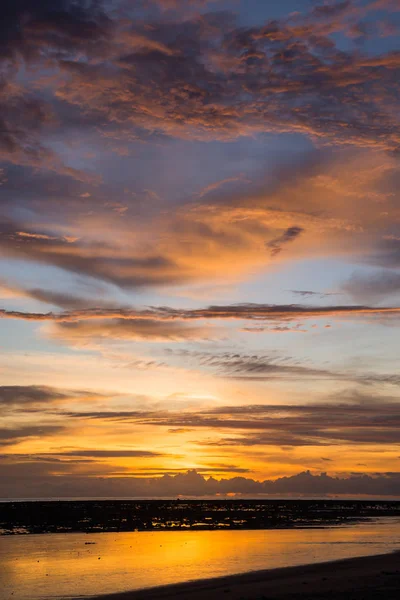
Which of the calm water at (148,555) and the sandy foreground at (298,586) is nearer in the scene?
the sandy foreground at (298,586)

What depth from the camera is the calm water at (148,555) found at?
3394cm

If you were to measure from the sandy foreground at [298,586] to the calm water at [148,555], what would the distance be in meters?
2.05

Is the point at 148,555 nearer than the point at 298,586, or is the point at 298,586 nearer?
the point at 298,586

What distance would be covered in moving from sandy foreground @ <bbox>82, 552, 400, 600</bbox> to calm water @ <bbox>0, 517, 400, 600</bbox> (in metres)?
2.05

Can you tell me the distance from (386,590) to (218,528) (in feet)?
152

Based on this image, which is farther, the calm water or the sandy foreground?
the calm water

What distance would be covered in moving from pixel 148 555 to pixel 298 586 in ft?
58.8

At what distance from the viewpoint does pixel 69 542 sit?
5672 centimetres

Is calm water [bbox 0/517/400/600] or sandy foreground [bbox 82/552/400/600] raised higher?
sandy foreground [bbox 82/552/400/600]

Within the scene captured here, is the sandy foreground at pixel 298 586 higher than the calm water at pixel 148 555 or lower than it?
higher

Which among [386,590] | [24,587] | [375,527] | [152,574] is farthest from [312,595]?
[375,527]

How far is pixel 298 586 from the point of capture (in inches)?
1232

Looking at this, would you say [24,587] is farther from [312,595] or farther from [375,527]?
[375,527]

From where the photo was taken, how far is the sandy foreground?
2835 centimetres
